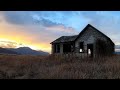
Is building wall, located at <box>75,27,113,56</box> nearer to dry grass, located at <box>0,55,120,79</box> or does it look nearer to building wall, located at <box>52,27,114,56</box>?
building wall, located at <box>52,27,114,56</box>

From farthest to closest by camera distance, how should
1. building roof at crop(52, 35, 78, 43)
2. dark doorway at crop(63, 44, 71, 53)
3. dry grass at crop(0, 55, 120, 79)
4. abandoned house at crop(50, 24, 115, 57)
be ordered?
dark doorway at crop(63, 44, 71, 53) → building roof at crop(52, 35, 78, 43) → abandoned house at crop(50, 24, 115, 57) → dry grass at crop(0, 55, 120, 79)

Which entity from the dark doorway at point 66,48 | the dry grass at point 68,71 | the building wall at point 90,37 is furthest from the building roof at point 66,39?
the dry grass at point 68,71

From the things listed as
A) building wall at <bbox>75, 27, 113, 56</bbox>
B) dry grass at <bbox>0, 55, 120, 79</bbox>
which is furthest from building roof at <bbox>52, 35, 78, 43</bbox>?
dry grass at <bbox>0, 55, 120, 79</bbox>

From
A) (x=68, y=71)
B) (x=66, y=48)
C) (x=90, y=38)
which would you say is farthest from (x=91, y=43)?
(x=68, y=71)

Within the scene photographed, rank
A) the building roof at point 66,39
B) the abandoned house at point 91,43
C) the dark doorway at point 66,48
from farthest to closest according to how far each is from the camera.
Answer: the dark doorway at point 66,48
the building roof at point 66,39
the abandoned house at point 91,43

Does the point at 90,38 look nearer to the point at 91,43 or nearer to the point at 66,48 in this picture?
the point at 91,43

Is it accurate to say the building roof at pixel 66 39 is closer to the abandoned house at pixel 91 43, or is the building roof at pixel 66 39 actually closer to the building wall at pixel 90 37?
the abandoned house at pixel 91 43
